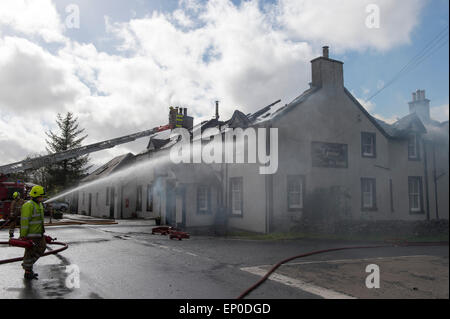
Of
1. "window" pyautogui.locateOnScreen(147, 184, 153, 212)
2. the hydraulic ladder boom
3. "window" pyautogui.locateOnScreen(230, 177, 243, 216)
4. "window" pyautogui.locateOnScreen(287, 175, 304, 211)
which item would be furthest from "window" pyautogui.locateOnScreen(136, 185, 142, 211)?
"window" pyautogui.locateOnScreen(287, 175, 304, 211)

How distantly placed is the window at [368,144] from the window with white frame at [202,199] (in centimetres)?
972

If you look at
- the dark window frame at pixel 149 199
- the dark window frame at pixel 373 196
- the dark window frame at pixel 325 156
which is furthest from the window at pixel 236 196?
the dark window frame at pixel 149 199

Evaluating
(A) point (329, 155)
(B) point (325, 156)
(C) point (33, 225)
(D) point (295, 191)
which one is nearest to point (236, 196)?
(D) point (295, 191)

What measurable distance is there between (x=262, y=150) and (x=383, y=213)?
8.57 m

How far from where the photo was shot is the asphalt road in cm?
658

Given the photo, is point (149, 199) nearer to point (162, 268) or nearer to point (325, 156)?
point (325, 156)

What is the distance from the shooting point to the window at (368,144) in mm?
20875

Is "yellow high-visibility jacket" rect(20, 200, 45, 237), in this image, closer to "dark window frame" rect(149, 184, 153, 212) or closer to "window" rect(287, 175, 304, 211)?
"window" rect(287, 175, 304, 211)

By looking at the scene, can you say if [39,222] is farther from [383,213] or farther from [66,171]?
[66,171]

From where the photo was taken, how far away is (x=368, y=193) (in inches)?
815

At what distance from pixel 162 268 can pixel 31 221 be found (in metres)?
3.28

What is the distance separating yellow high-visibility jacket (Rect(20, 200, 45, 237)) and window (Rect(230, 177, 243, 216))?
12642 millimetres

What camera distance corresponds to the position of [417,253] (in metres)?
11.3
